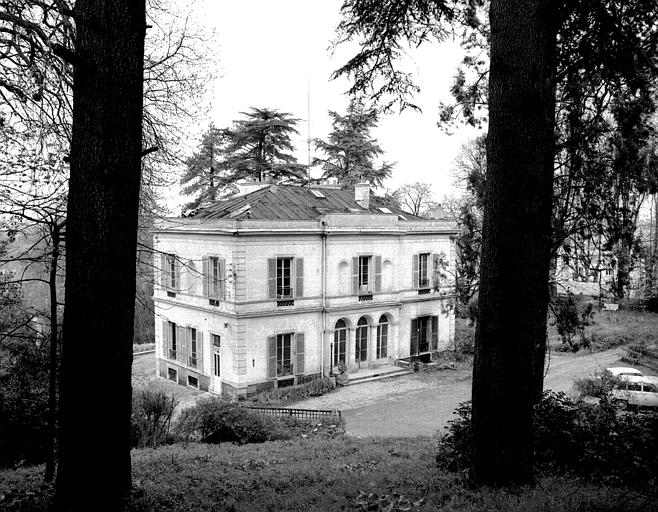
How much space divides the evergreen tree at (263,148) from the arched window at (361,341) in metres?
11.4

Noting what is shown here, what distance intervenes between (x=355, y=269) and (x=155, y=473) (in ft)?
59.4

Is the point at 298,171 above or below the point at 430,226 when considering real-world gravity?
above

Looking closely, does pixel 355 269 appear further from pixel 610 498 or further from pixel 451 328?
pixel 610 498

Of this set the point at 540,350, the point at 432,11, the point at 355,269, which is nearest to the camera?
the point at 432,11

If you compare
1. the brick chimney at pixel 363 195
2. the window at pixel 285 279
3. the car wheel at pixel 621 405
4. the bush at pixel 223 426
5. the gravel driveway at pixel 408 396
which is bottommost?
the gravel driveway at pixel 408 396

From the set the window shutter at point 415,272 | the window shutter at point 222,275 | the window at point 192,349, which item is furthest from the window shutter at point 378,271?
the window at point 192,349

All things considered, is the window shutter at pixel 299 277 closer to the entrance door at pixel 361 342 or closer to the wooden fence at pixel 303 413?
the entrance door at pixel 361 342

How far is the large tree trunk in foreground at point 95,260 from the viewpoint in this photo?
4.46 meters

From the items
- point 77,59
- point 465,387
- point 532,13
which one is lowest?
point 465,387

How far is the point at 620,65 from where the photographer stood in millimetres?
7484

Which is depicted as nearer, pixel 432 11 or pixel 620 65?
pixel 620 65

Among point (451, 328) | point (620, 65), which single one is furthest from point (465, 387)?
point (620, 65)

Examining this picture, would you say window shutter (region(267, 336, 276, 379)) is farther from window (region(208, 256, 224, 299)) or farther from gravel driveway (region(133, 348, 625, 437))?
window (region(208, 256, 224, 299))

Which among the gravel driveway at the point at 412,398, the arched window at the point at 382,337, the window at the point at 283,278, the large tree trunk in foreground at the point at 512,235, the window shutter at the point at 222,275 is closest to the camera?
the large tree trunk in foreground at the point at 512,235
